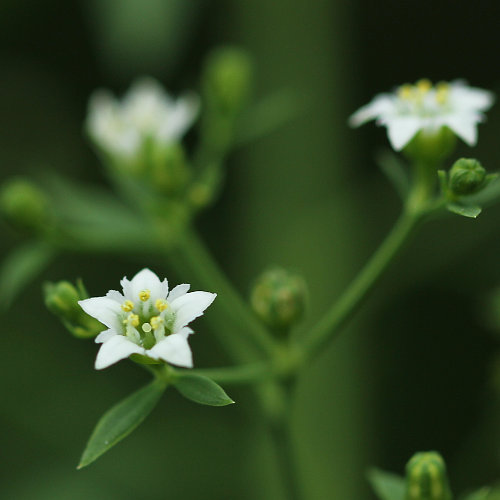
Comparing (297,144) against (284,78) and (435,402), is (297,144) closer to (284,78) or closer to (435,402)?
(284,78)

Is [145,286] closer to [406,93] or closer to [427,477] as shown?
[427,477]

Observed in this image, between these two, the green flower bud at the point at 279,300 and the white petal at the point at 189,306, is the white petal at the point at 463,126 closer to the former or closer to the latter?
the green flower bud at the point at 279,300

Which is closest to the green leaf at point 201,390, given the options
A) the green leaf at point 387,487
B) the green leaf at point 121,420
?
the green leaf at point 121,420

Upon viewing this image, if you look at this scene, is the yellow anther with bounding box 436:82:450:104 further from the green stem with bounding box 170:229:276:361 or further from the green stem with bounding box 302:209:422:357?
the green stem with bounding box 170:229:276:361

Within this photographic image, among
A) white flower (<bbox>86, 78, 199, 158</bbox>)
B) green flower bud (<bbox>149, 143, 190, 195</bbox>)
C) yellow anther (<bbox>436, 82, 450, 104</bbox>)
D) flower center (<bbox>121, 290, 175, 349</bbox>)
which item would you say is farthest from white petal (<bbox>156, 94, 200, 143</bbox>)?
flower center (<bbox>121, 290, 175, 349</bbox>)

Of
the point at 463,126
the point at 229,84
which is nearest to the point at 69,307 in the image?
the point at 463,126

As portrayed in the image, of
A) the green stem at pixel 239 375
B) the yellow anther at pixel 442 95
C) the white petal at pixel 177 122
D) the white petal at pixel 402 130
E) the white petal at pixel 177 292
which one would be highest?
Answer: the white petal at pixel 177 122
